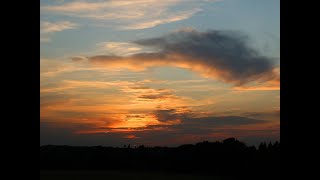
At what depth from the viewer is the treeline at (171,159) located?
20953mm

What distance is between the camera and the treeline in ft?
68.7

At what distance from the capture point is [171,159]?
21.2 meters

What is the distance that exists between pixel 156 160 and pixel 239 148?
4321 millimetres
